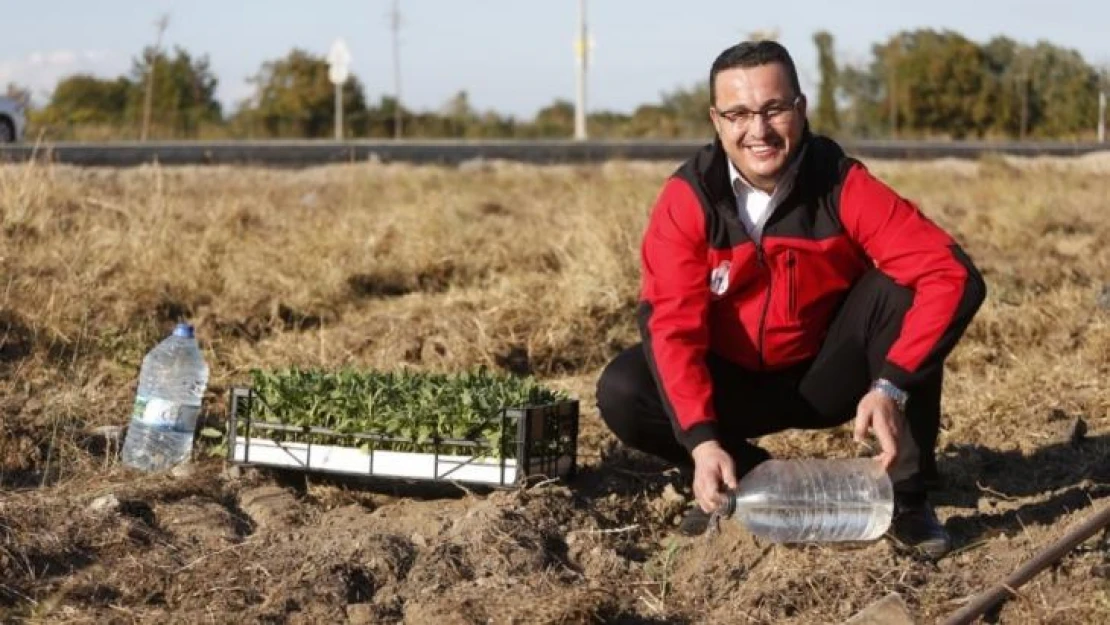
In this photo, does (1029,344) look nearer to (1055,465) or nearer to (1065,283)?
(1065,283)

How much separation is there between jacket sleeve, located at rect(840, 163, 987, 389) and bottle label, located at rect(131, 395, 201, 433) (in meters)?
2.45

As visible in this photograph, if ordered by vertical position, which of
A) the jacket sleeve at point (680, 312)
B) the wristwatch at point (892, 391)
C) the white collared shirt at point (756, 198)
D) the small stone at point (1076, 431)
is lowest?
the small stone at point (1076, 431)

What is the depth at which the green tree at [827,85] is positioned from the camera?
129 ft

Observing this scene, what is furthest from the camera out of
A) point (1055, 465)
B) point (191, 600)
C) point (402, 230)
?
point (402, 230)

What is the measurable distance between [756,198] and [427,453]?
51.5 inches

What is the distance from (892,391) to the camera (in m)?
4.65

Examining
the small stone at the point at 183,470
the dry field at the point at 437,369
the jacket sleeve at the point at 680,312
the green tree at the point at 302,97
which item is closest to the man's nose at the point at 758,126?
the jacket sleeve at the point at 680,312

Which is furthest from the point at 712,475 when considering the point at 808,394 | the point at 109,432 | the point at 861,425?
the point at 109,432

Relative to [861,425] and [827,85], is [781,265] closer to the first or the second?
[861,425]

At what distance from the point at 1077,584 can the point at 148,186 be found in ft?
29.3

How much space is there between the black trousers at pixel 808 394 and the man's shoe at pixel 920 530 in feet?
0.23

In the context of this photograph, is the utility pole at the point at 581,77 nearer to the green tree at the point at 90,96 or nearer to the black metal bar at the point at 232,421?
the green tree at the point at 90,96

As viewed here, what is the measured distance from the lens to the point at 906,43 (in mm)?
40781

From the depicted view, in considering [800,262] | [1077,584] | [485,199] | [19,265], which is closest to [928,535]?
[1077,584]
